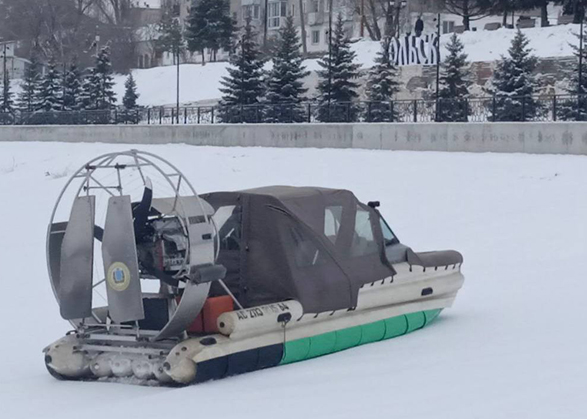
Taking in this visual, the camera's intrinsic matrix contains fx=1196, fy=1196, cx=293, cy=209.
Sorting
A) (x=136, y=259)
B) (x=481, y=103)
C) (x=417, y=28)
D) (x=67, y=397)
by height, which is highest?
(x=417, y=28)

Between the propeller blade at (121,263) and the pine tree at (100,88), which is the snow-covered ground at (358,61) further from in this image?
the propeller blade at (121,263)

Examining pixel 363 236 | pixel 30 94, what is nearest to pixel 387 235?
pixel 363 236

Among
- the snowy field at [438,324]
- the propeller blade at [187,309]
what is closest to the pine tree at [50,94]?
the snowy field at [438,324]

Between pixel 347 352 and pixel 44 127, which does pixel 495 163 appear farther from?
pixel 44 127

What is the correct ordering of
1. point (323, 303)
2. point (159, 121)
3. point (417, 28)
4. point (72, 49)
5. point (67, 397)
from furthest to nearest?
point (72, 49) < point (417, 28) < point (159, 121) < point (323, 303) < point (67, 397)

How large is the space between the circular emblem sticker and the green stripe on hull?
164 cm

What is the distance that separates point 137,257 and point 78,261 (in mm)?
652

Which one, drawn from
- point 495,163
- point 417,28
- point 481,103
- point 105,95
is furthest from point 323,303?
point 105,95

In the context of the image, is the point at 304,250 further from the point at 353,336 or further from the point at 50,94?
the point at 50,94

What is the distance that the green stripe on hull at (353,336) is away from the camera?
36.7 feet

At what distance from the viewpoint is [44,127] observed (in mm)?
50125

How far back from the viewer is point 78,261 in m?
10.8

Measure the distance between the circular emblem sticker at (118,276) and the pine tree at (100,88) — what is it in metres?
50.2

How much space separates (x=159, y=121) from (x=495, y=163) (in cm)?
2361
